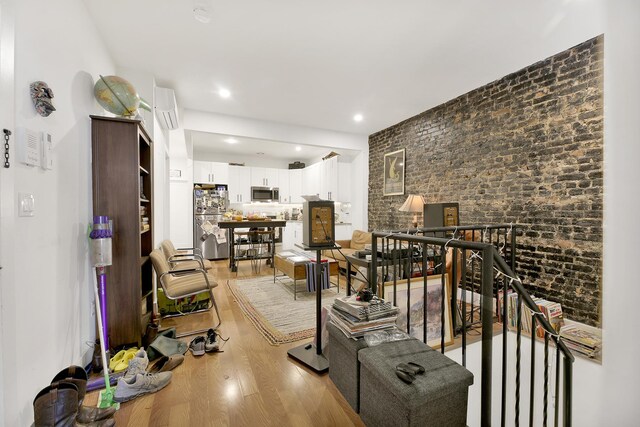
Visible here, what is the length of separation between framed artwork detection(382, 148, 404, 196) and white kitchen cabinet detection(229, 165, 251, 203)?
379 cm

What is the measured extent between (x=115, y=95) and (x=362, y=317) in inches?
104

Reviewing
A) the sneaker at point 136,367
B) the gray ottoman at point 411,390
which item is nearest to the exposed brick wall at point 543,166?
the gray ottoman at point 411,390

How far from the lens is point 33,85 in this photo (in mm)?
1417

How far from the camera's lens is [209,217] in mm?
6410

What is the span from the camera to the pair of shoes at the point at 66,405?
1270mm

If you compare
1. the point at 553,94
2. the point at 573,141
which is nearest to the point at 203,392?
the point at 573,141

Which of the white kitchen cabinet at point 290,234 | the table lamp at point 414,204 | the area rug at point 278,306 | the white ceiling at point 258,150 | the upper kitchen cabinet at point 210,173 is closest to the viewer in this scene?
the area rug at point 278,306

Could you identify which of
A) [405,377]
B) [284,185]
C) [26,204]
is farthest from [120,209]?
[284,185]

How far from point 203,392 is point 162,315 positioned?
5.52ft

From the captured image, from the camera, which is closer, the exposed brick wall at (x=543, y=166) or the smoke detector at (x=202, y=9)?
the smoke detector at (x=202, y=9)

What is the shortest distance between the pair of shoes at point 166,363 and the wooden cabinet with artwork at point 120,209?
0.30 m

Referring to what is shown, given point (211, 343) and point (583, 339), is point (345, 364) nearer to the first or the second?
point (211, 343)

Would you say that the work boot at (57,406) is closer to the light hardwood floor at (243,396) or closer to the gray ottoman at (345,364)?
the light hardwood floor at (243,396)

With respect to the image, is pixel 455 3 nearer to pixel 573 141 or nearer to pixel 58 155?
pixel 573 141
